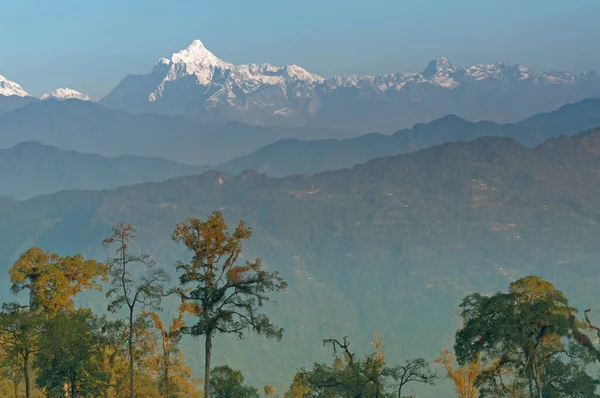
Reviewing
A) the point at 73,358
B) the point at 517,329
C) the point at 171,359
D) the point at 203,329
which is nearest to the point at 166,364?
the point at 171,359

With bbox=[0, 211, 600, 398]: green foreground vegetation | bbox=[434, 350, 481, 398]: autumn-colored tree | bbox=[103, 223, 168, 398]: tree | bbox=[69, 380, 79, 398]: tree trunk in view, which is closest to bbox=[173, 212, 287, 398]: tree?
bbox=[0, 211, 600, 398]: green foreground vegetation

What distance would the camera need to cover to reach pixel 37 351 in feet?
225

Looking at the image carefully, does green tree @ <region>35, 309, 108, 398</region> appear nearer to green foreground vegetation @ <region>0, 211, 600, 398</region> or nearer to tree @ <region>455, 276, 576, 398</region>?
green foreground vegetation @ <region>0, 211, 600, 398</region>

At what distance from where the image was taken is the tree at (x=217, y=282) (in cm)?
5988

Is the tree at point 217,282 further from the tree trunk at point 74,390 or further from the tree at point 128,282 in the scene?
the tree trunk at point 74,390

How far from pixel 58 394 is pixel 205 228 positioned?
2850 centimetres

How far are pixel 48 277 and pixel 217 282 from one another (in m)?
23.5

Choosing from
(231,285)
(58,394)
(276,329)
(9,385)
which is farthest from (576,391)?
(9,385)

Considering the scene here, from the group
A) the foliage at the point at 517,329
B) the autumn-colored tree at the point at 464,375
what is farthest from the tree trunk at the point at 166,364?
the foliage at the point at 517,329

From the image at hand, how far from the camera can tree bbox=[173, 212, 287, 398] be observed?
2357 inches

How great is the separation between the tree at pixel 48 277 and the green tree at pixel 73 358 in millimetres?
2172

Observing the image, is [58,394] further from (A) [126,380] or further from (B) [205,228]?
(B) [205,228]

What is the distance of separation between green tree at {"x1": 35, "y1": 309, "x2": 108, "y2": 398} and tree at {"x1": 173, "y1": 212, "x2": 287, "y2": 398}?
14.7 metres

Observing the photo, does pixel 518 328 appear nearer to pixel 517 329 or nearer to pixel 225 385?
pixel 517 329
